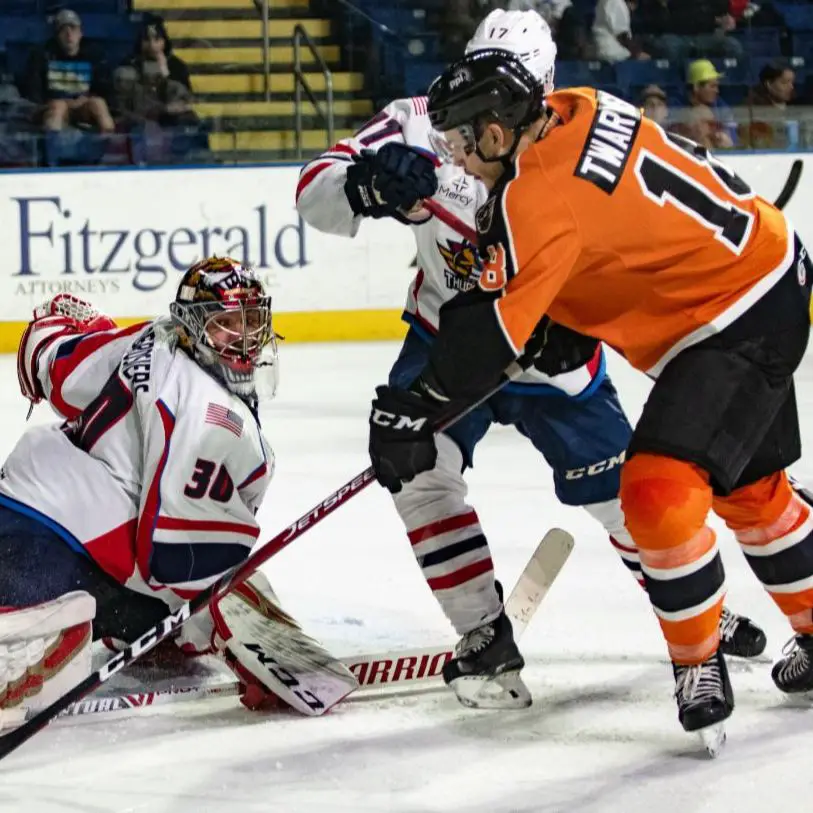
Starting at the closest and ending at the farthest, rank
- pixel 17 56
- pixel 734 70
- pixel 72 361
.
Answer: pixel 72 361 < pixel 17 56 < pixel 734 70

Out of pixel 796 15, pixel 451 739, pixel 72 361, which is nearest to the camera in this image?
pixel 451 739

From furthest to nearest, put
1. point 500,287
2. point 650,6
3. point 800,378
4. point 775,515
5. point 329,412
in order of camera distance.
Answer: point 650,6
point 800,378
point 329,412
point 775,515
point 500,287

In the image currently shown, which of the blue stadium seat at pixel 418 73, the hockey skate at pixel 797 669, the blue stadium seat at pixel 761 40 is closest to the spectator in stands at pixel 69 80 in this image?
the blue stadium seat at pixel 418 73

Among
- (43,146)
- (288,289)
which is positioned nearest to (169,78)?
(43,146)

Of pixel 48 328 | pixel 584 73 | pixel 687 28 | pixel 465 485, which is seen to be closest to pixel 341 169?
pixel 465 485

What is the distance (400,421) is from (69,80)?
18.1 ft

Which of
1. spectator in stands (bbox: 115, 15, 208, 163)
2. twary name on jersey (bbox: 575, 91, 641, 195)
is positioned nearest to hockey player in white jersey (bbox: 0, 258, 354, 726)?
twary name on jersey (bbox: 575, 91, 641, 195)

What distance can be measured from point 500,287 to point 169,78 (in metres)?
5.65

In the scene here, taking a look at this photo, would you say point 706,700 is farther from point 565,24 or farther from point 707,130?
point 565,24

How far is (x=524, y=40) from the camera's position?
7.19ft

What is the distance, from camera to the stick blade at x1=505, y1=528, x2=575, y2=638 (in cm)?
267

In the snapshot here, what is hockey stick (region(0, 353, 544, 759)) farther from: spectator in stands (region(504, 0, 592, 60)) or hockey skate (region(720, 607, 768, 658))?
spectator in stands (region(504, 0, 592, 60))

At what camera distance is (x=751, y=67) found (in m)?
7.77

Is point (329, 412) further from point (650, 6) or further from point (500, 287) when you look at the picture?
point (650, 6)
